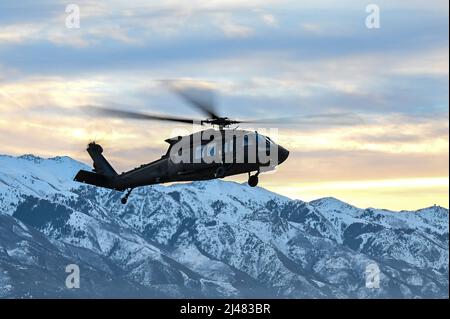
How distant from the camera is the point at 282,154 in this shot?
94.9 metres

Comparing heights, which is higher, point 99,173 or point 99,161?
point 99,161

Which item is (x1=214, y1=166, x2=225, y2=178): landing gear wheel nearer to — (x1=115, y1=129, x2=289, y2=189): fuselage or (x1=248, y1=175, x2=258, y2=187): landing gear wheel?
(x1=115, y1=129, x2=289, y2=189): fuselage

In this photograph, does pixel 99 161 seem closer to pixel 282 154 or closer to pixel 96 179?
pixel 96 179

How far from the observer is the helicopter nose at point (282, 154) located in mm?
94562

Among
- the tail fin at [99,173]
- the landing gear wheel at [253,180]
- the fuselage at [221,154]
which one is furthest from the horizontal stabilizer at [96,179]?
the landing gear wheel at [253,180]

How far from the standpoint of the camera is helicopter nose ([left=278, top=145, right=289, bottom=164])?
94.6 m

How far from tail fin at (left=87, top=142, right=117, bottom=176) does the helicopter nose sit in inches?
1024

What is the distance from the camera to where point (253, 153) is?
9356cm

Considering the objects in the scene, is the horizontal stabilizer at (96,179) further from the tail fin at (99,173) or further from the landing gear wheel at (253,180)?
the landing gear wheel at (253,180)

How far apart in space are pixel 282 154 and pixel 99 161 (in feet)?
100

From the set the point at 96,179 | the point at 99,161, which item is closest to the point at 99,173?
the point at 99,161
